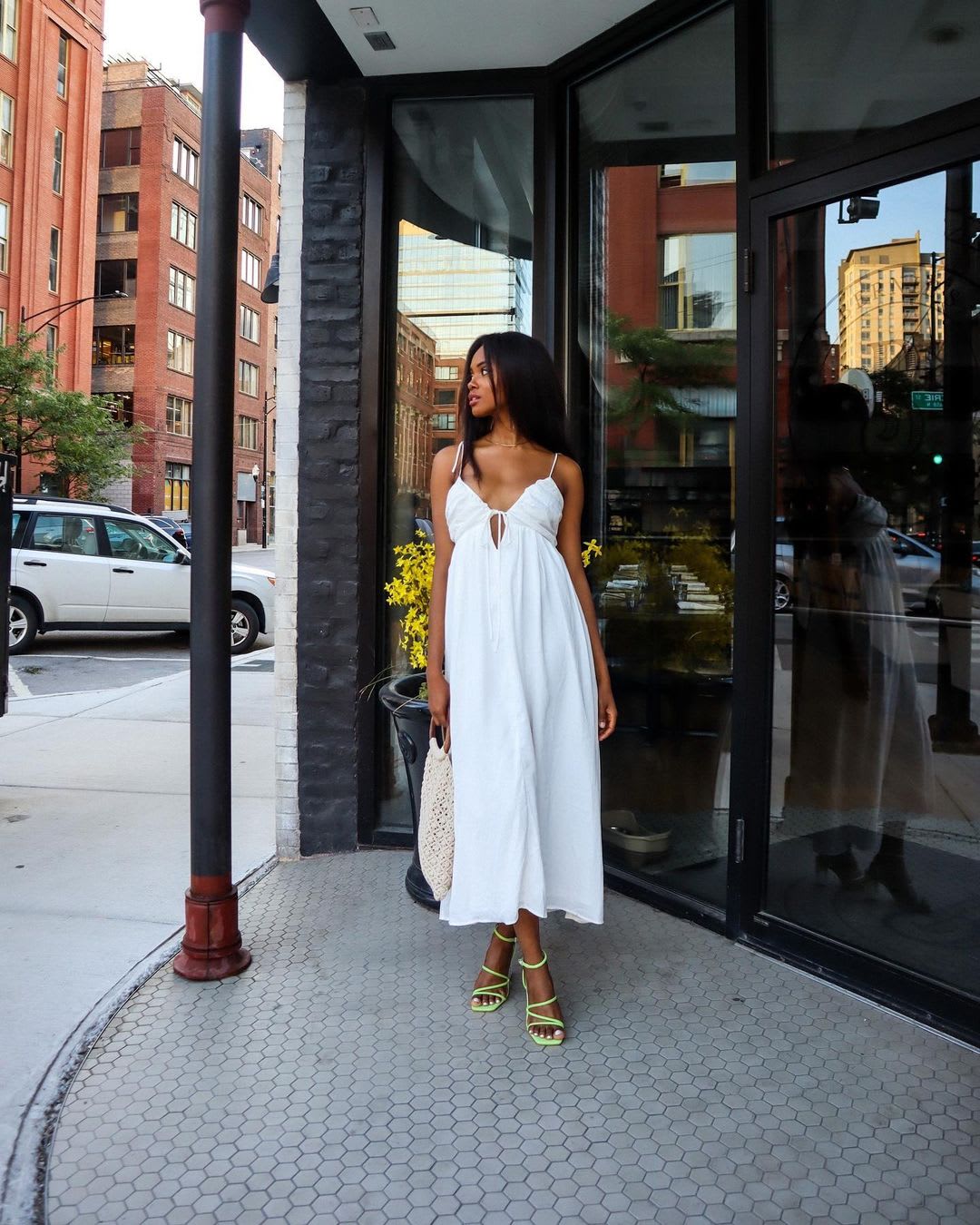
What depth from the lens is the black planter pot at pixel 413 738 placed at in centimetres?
353

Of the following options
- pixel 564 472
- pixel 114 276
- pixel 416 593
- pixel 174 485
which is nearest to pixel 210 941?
pixel 416 593

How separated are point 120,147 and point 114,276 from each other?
20.0ft

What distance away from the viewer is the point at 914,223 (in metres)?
3.65

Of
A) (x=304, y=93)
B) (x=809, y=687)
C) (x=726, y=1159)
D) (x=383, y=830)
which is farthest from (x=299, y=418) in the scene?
(x=726, y=1159)

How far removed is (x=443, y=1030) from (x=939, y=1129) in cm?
124

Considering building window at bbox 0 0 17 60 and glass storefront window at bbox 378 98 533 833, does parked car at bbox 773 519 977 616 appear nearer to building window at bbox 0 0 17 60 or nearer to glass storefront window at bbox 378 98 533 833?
glass storefront window at bbox 378 98 533 833

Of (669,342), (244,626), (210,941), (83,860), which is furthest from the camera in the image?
(244,626)

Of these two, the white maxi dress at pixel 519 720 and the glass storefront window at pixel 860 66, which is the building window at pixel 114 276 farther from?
the white maxi dress at pixel 519 720

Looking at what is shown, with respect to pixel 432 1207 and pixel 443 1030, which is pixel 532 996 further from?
pixel 432 1207

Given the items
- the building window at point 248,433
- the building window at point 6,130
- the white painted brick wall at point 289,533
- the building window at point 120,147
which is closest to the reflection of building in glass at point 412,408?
the white painted brick wall at point 289,533

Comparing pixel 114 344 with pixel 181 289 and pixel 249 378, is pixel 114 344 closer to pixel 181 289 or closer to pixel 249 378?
pixel 181 289

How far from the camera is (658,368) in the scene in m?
3.96

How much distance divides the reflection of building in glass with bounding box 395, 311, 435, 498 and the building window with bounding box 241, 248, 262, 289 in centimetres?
4927

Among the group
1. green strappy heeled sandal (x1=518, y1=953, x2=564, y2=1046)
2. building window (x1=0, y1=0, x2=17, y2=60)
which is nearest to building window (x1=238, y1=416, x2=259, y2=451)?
building window (x1=0, y1=0, x2=17, y2=60)
